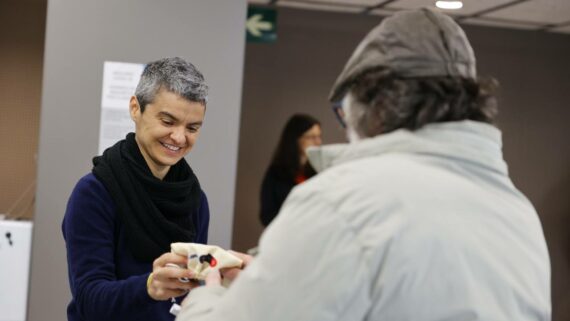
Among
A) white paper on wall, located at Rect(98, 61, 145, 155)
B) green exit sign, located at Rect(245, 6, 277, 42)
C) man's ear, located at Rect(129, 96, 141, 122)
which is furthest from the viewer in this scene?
green exit sign, located at Rect(245, 6, 277, 42)

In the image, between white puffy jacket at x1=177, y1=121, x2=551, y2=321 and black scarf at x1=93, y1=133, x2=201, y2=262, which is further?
black scarf at x1=93, y1=133, x2=201, y2=262

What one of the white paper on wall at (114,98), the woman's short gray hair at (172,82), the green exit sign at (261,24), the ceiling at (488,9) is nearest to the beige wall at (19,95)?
the green exit sign at (261,24)

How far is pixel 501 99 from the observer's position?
→ 22.3 feet

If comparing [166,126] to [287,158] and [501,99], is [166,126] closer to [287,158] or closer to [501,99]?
[287,158]

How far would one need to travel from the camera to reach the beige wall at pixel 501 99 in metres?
6.18

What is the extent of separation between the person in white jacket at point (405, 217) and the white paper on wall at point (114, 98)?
2155 mm

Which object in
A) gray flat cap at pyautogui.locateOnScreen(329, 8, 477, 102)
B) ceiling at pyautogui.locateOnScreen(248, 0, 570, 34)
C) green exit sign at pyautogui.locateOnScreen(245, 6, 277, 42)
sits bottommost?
gray flat cap at pyautogui.locateOnScreen(329, 8, 477, 102)

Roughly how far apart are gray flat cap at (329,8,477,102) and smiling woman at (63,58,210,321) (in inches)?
26.0

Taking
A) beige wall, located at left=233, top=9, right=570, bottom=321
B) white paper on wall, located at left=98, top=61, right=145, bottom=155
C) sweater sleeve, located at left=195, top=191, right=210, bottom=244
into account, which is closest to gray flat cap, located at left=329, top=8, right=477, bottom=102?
sweater sleeve, located at left=195, top=191, right=210, bottom=244

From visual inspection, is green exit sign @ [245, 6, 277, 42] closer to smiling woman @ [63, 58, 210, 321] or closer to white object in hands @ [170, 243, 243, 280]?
smiling woman @ [63, 58, 210, 321]

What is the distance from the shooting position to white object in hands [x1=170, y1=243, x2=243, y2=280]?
1.50m

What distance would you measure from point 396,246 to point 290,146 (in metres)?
4.87

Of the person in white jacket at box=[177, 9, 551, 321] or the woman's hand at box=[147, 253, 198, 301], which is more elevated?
the person in white jacket at box=[177, 9, 551, 321]

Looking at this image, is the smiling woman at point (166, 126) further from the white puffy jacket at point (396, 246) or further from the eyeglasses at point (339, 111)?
the white puffy jacket at point (396, 246)
